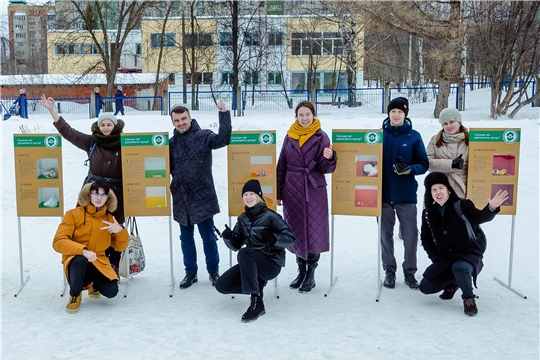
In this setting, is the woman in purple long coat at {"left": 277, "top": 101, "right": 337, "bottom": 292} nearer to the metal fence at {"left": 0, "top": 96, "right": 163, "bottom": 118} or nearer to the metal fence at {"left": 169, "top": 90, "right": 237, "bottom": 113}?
the metal fence at {"left": 0, "top": 96, "right": 163, "bottom": 118}

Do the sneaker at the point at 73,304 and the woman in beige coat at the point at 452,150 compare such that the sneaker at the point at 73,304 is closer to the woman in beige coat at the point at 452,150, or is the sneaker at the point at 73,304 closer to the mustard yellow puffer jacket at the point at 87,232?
the mustard yellow puffer jacket at the point at 87,232

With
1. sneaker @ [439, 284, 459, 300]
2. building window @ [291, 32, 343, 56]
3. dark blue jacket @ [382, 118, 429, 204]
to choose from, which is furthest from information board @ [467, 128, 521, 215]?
building window @ [291, 32, 343, 56]

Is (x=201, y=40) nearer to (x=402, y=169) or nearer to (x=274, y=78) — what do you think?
(x=274, y=78)

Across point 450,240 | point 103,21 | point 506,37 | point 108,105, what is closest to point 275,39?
point 103,21

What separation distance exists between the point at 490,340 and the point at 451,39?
1230 cm

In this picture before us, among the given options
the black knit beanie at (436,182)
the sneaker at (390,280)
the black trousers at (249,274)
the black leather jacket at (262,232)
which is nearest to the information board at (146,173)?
the black leather jacket at (262,232)

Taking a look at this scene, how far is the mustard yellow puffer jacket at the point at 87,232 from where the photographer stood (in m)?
5.08

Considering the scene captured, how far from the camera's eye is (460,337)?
444 centimetres

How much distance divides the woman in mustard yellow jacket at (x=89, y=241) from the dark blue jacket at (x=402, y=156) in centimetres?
270

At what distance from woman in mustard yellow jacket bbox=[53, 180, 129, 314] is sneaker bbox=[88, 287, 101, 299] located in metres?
0.14

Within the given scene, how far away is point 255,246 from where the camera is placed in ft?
16.8

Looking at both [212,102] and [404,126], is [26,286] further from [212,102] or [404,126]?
[212,102]

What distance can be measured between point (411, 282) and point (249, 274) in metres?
1.81

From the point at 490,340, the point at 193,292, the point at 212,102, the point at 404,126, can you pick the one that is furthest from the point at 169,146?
the point at 212,102
